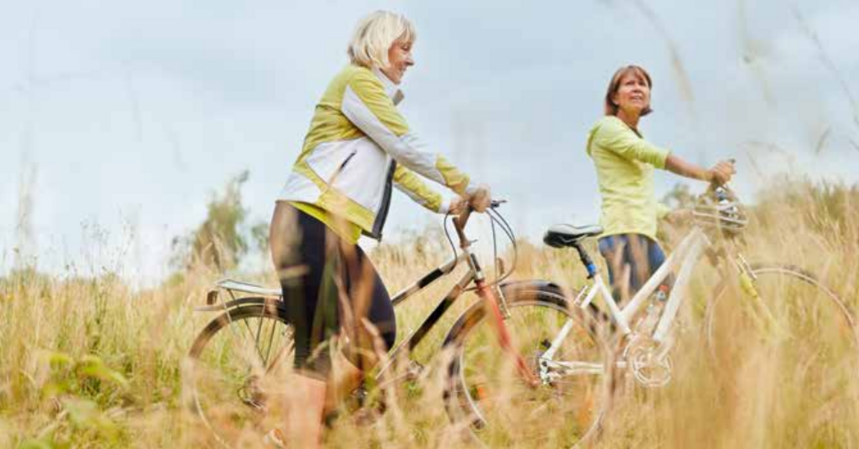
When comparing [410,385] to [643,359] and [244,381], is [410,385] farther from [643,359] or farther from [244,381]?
[643,359]

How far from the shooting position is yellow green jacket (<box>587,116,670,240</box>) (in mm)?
4855

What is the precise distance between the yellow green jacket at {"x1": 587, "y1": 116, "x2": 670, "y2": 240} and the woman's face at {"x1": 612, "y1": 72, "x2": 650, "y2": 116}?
14 centimetres

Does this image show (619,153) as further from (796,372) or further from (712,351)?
(712,351)

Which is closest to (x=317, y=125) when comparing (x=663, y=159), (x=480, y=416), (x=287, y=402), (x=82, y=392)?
(x=287, y=402)

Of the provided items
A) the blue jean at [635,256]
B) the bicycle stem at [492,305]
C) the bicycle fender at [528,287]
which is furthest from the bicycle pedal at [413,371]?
the blue jean at [635,256]

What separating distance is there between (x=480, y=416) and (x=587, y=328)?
0.56 m

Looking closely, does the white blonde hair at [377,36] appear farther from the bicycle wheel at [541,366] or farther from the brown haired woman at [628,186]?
the brown haired woman at [628,186]

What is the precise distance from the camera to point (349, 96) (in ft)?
12.2

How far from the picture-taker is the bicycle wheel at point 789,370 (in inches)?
94.9

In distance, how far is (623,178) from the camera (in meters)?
4.98

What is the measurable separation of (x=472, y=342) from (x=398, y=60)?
50.9 inches

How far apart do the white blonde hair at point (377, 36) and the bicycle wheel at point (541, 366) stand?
1103 mm

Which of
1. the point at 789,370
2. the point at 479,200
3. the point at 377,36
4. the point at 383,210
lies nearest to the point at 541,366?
the point at 479,200

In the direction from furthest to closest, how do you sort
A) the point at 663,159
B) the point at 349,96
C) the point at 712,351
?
the point at 663,159 → the point at 349,96 → the point at 712,351
